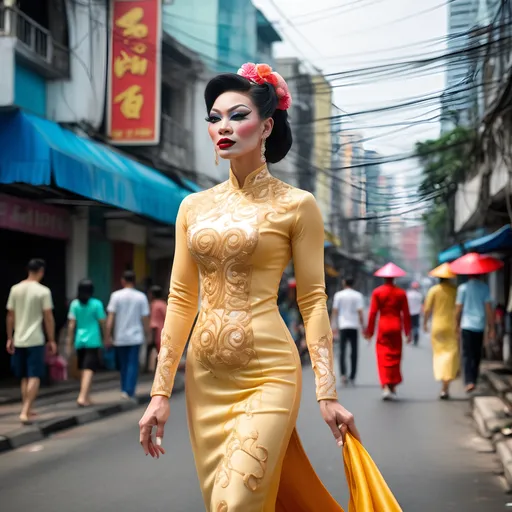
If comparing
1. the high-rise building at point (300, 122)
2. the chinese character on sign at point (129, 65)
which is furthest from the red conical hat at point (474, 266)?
the chinese character on sign at point (129, 65)

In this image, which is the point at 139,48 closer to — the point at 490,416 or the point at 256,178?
the point at 490,416

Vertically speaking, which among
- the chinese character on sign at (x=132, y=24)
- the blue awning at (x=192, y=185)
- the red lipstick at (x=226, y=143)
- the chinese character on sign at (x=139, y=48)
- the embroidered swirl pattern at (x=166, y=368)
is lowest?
the embroidered swirl pattern at (x=166, y=368)

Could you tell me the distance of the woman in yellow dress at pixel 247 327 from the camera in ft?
10.2

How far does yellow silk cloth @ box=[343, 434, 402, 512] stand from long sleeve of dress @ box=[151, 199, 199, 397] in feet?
2.34

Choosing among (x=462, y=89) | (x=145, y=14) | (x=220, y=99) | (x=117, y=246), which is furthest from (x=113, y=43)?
(x=220, y=99)

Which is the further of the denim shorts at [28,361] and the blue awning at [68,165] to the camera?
the blue awning at [68,165]

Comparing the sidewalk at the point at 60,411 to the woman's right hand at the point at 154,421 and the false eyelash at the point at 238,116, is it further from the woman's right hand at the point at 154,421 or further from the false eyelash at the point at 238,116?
the false eyelash at the point at 238,116

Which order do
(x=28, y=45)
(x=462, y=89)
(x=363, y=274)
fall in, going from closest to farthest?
1. (x=462, y=89)
2. (x=28, y=45)
3. (x=363, y=274)

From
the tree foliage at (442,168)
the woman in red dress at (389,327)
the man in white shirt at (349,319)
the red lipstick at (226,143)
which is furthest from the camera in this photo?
the man in white shirt at (349,319)

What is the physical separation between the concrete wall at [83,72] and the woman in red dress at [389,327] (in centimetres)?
568

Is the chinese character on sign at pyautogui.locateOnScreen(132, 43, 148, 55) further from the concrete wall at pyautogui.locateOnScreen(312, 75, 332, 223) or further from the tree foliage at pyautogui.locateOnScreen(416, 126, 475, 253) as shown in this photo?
the concrete wall at pyautogui.locateOnScreen(312, 75, 332, 223)

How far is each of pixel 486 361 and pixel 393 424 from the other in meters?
8.99

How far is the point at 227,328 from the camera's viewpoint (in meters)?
3.24

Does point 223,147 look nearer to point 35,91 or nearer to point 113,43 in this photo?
point 35,91
